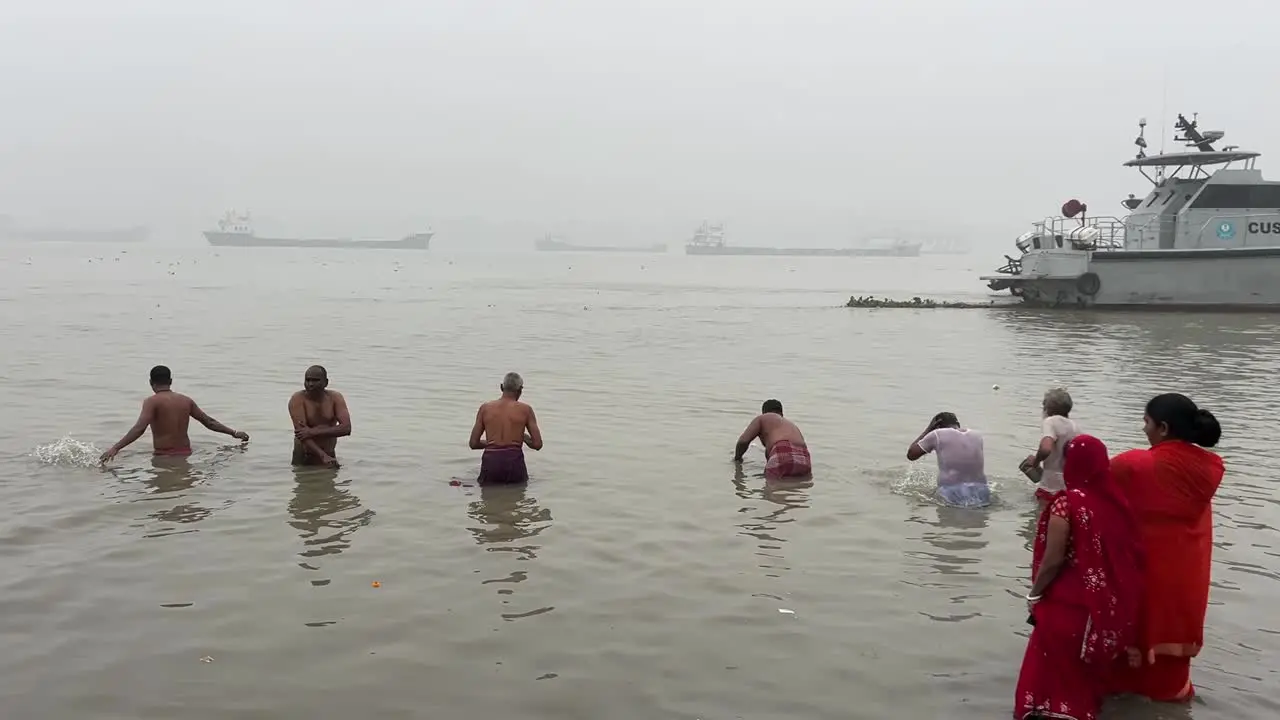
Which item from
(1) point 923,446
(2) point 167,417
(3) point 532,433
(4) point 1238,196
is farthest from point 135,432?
(4) point 1238,196

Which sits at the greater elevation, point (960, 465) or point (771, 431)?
point (771, 431)

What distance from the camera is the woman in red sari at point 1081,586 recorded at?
4336mm

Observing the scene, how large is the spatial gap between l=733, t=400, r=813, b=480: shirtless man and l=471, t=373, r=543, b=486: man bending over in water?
227 centimetres

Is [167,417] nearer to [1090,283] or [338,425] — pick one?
[338,425]

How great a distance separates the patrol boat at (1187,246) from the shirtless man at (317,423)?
30.3 m

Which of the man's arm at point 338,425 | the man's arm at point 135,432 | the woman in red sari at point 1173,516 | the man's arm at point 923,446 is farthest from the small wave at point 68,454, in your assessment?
the woman in red sari at point 1173,516

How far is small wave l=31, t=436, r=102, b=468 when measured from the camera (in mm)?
9906

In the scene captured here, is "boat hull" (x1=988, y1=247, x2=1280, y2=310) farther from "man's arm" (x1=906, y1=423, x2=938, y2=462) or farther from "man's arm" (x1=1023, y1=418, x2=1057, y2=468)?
"man's arm" (x1=1023, y1=418, x2=1057, y2=468)

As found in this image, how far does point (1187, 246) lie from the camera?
32312 millimetres

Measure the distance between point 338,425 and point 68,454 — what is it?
2.89 m

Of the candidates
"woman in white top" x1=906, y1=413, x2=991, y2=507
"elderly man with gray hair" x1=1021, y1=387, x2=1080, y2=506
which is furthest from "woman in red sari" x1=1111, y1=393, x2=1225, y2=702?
"woman in white top" x1=906, y1=413, x2=991, y2=507

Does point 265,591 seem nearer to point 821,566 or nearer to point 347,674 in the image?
point 347,674

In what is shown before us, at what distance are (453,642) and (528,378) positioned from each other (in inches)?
500

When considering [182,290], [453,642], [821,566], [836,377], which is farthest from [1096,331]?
[182,290]
